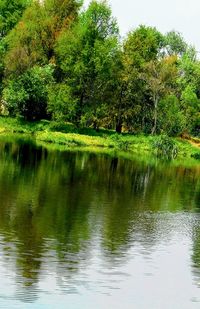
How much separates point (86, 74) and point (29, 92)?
821 cm

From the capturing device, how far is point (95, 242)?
22.8m

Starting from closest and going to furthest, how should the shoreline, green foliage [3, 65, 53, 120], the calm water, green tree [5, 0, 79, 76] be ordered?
the calm water < the shoreline < green foliage [3, 65, 53, 120] < green tree [5, 0, 79, 76]

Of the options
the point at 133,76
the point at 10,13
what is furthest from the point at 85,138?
the point at 10,13

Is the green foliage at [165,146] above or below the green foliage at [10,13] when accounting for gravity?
below

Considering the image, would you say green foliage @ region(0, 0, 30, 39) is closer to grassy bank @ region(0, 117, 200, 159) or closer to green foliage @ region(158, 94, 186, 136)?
grassy bank @ region(0, 117, 200, 159)

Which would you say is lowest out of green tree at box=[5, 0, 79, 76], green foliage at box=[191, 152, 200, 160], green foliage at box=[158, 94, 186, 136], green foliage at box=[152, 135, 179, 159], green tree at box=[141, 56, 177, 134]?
green foliage at box=[191, 152, 200, 160]

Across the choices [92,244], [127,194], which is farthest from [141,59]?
[92,244]

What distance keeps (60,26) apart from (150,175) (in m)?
45.5

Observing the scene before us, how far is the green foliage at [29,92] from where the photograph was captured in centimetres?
8131

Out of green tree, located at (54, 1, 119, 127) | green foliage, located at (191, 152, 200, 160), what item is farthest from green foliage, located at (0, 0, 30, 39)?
green foliage, located at (191, 152, 200, 160)

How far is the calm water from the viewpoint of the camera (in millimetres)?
16781

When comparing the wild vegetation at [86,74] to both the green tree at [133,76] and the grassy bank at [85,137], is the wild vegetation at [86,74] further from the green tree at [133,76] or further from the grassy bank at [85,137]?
the grassy bank at [85,137]

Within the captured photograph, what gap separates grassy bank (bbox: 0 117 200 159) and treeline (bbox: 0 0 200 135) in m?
1.85

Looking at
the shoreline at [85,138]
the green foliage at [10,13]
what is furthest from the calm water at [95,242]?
the green foliage at [10,13]
